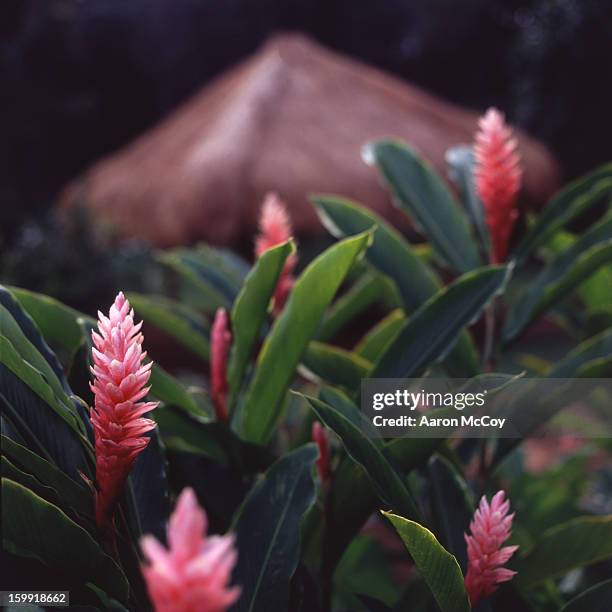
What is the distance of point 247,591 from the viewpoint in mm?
626

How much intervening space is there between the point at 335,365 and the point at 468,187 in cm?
36

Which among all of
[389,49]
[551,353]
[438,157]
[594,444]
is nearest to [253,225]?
[438,157]

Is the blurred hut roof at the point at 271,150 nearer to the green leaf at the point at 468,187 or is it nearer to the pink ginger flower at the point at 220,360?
the green leaf at the point at 468,187

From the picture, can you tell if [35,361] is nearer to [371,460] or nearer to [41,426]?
[41,426]

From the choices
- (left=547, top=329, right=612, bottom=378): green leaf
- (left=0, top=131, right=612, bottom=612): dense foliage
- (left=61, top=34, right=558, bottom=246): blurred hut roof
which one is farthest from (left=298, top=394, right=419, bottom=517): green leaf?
(left=61, top=34, right=558, bottom=246): blurred hut roof

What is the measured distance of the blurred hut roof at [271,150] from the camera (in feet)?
14.5

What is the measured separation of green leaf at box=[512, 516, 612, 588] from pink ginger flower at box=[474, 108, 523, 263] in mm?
341

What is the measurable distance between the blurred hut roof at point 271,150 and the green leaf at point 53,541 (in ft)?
12.4

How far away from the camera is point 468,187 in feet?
3.64

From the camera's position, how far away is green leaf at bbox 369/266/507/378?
81cm

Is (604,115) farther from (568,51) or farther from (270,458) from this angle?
(270,458)

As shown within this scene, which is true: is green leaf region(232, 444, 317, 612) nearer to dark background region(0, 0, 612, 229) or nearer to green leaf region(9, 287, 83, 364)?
green leaf region(9, 287, 83, 364)

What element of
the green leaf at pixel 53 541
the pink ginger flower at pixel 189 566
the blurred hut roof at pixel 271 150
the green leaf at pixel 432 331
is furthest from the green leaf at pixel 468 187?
the blurred hut roof at pixel 271 150

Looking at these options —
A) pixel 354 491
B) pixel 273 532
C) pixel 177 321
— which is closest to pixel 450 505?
pixel 354 491
